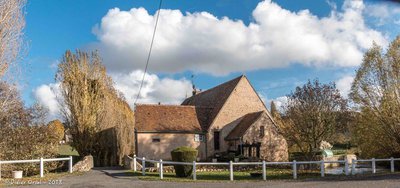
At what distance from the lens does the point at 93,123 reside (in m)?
32.9

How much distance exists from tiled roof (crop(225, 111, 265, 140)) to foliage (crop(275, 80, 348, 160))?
13.2 feet

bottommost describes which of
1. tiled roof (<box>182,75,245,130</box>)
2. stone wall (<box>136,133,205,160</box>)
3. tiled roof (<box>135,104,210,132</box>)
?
stone wall (<box>136,133,205,160</box>)

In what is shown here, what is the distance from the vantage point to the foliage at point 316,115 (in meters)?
30.9

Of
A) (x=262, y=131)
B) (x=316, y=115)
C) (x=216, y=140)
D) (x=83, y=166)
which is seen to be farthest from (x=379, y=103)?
(x=83, y=166)

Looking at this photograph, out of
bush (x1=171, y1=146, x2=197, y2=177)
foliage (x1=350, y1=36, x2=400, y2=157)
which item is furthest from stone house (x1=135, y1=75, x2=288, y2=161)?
bush (x1=171, y1=146, x2=197, y2=177)

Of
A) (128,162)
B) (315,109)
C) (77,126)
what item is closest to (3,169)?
(128,162)

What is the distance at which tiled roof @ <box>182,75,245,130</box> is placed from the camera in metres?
38.8

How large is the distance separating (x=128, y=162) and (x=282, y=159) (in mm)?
15180

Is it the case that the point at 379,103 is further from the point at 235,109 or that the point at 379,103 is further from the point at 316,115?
the point at 235,109

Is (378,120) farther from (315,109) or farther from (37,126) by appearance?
(37,126)

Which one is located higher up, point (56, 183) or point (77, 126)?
point (77, 126)

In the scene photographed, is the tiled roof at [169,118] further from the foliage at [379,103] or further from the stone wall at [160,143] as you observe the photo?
the foliage at [379,103]

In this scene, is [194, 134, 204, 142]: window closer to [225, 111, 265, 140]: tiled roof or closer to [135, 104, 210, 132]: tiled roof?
[135, 104, 210, 132]: tiled roof

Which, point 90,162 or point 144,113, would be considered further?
point 144,113
